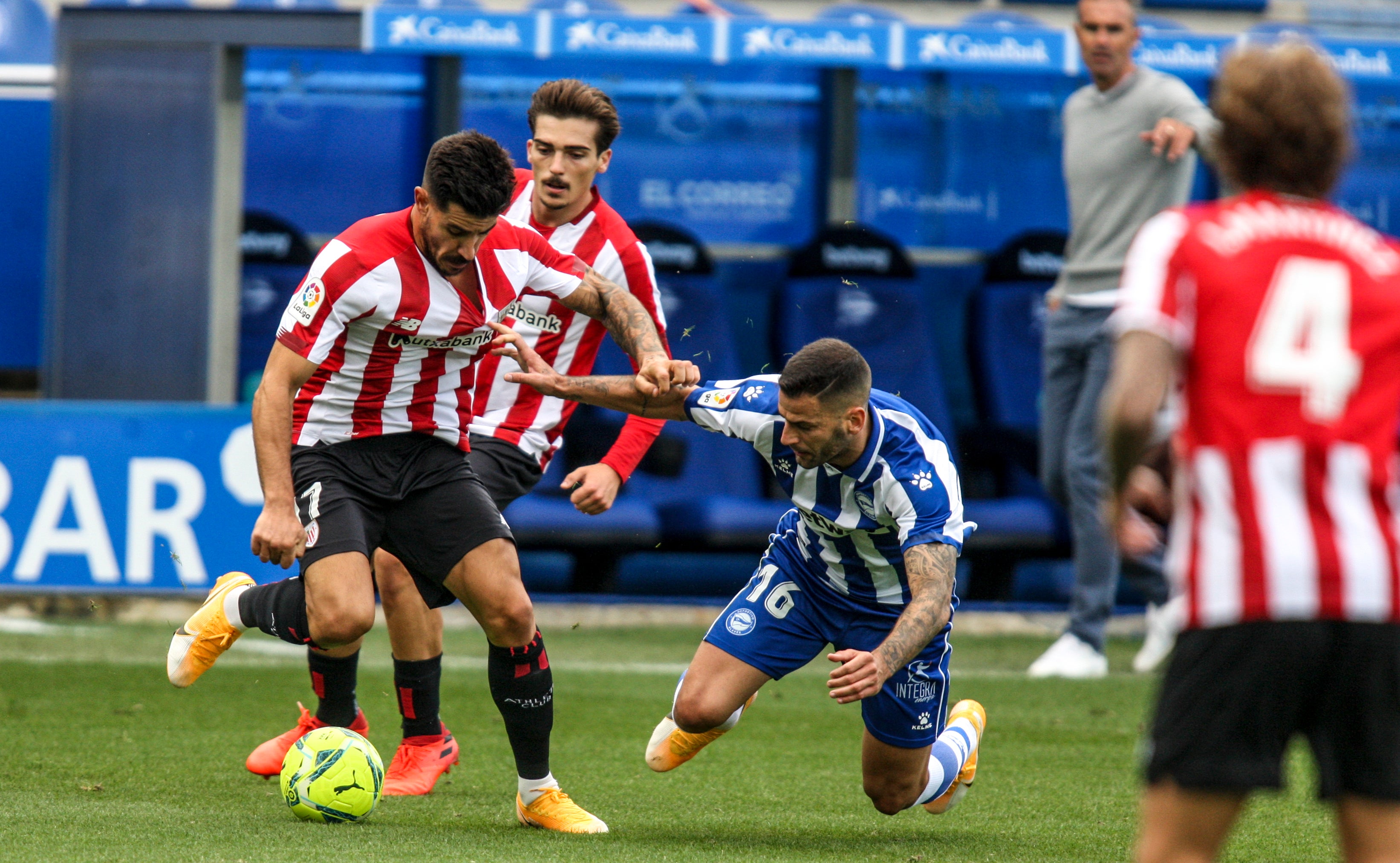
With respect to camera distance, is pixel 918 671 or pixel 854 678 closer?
pixel 854 678

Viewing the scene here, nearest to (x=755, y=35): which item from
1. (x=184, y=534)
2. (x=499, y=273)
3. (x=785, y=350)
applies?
(x=785, y=350)

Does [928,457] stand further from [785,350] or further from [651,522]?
[785,350]

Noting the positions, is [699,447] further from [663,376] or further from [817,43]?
[663,376]

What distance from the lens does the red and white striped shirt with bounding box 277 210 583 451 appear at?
408cm

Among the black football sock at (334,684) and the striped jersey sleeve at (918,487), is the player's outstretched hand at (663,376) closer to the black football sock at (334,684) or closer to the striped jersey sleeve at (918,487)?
the striped jersey sleeve at (918,487)

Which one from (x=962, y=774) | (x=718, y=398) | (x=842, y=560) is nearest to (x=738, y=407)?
(x=718, y=398)

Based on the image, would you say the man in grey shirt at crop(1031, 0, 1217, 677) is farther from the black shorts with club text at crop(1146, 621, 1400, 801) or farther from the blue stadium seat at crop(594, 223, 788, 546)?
the black shorts with club text at crop(1146, 621, 1400, 801)

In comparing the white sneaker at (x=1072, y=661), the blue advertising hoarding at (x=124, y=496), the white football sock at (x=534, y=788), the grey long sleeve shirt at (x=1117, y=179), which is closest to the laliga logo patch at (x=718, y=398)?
the white football sock at (x=534, y=788)

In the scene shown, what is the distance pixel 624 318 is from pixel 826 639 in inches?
39.3

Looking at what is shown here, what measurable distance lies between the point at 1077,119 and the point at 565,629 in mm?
3298

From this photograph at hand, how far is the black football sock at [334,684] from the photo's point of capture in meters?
4.69

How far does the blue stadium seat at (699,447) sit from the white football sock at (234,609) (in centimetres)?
407

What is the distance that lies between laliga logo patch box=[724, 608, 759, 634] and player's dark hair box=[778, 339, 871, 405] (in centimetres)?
82

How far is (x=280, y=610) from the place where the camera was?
420cm
